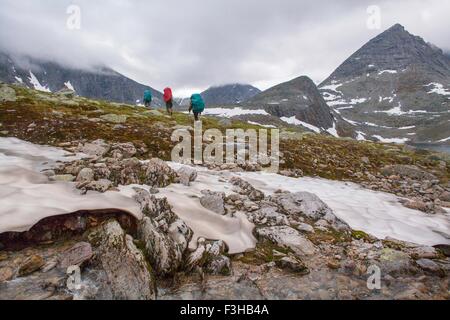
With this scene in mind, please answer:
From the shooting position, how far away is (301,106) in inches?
5797

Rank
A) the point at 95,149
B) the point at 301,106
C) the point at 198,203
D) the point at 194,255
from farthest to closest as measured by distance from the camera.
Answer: the point at 301,106
the point at 95,149
the point at 198,203
the point at 194,255

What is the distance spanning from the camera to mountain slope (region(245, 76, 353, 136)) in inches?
5295

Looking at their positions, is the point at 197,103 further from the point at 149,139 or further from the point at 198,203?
the point at 198,203

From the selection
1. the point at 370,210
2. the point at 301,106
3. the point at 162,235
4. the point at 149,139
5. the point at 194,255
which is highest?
the point at 301,106

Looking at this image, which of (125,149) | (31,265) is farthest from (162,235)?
(125,149)

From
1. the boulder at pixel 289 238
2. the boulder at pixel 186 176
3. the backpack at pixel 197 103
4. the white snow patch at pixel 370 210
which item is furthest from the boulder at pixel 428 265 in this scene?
the backpack at pixel 197 103

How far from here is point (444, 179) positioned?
17609 millimetres

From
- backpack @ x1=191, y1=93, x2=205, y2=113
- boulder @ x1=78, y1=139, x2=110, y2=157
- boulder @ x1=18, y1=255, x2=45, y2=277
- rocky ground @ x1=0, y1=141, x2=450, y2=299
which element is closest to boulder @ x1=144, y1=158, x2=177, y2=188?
rocky ground @ x1=0, y1=141, x2=450, y2=299

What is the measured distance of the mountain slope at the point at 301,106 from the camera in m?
134

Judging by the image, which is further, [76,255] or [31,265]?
[76,255]

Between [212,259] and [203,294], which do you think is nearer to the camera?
[203,294]
